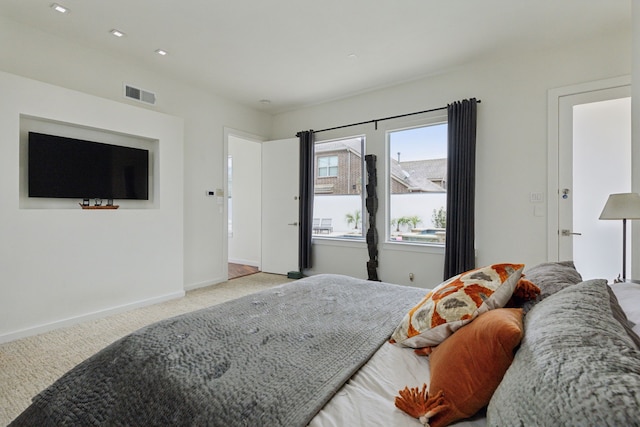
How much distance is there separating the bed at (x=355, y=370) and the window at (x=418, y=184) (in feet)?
8.71

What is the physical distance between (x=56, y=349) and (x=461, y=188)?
409 cm

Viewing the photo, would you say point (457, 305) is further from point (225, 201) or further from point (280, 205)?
point (280, 205)

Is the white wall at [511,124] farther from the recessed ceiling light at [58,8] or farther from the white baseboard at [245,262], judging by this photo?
the recessed ceiling light at [58,8]

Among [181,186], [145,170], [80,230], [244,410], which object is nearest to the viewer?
[244,410]

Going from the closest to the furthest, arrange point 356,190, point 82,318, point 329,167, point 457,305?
point 457,305, point 82,318, point 356,190, point 329,167

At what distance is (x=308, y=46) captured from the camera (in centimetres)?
327

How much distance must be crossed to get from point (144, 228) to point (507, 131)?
13.7 feet

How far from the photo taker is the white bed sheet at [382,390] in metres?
0.84

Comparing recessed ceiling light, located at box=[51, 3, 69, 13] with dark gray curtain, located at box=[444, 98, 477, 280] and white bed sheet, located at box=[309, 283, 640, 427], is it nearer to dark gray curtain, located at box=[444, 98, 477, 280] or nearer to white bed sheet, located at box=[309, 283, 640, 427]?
white bed sheet, located at box=[309, 283, 640, 427]

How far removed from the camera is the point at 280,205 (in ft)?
17.2

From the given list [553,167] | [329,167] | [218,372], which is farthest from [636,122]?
[329,167]

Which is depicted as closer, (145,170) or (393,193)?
(145,170)

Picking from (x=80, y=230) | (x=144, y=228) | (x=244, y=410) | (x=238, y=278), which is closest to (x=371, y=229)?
(x=238, y=278)

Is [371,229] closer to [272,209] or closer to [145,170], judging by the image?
[272,209]
